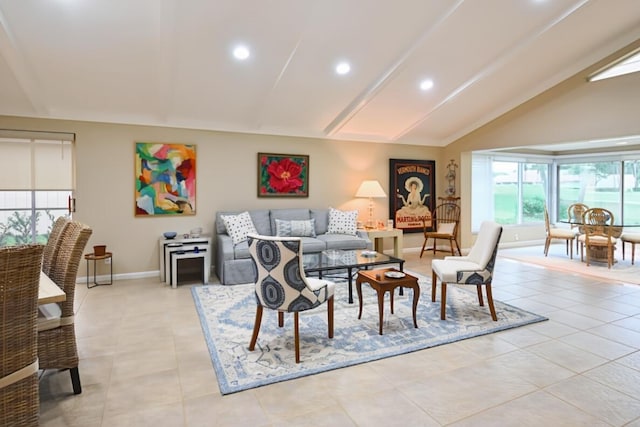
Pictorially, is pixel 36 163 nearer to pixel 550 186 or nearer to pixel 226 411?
pixel 226 411

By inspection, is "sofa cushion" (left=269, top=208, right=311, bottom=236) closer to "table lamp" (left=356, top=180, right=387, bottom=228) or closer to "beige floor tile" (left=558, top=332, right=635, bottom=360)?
"table lamp" (left=356, top=180, right=387, bottom=228)

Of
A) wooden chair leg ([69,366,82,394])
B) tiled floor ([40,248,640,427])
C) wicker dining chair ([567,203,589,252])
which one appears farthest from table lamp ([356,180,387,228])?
wooden chair leg ([69,366,82,394])

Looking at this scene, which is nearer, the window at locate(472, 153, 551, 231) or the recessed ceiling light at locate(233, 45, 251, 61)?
the recessed ceiling light at locate(233, 45, 251, 61)

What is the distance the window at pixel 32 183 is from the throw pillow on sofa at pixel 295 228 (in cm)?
293

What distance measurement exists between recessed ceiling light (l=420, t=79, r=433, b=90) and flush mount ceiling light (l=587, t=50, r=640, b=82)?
2.16 metres

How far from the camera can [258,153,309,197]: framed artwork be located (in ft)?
19.7

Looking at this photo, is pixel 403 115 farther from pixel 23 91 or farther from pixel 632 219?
pixel 632 219

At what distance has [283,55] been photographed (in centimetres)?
424

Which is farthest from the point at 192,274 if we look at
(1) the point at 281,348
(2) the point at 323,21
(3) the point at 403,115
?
(3) the point at 403,115

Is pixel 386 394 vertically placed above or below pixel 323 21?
below

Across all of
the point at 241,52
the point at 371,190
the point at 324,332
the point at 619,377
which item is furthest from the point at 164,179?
the point at 619,377

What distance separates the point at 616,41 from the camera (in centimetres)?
481

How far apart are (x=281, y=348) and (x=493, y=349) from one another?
1.72 metres

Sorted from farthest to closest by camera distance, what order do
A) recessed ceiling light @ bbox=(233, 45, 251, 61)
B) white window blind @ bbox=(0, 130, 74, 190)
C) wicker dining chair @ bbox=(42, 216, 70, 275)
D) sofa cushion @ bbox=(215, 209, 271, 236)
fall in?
1. sofa cushion @ bbox=(215, 209, 271, 236)
2. white window blind @ bbox=(0, 130, 74, 190)
3. recessed ceiling light @ bbox=(233, 45, 251, 61)
4. wicker dining chair @ bbox=(42, 216, 70, 275)
